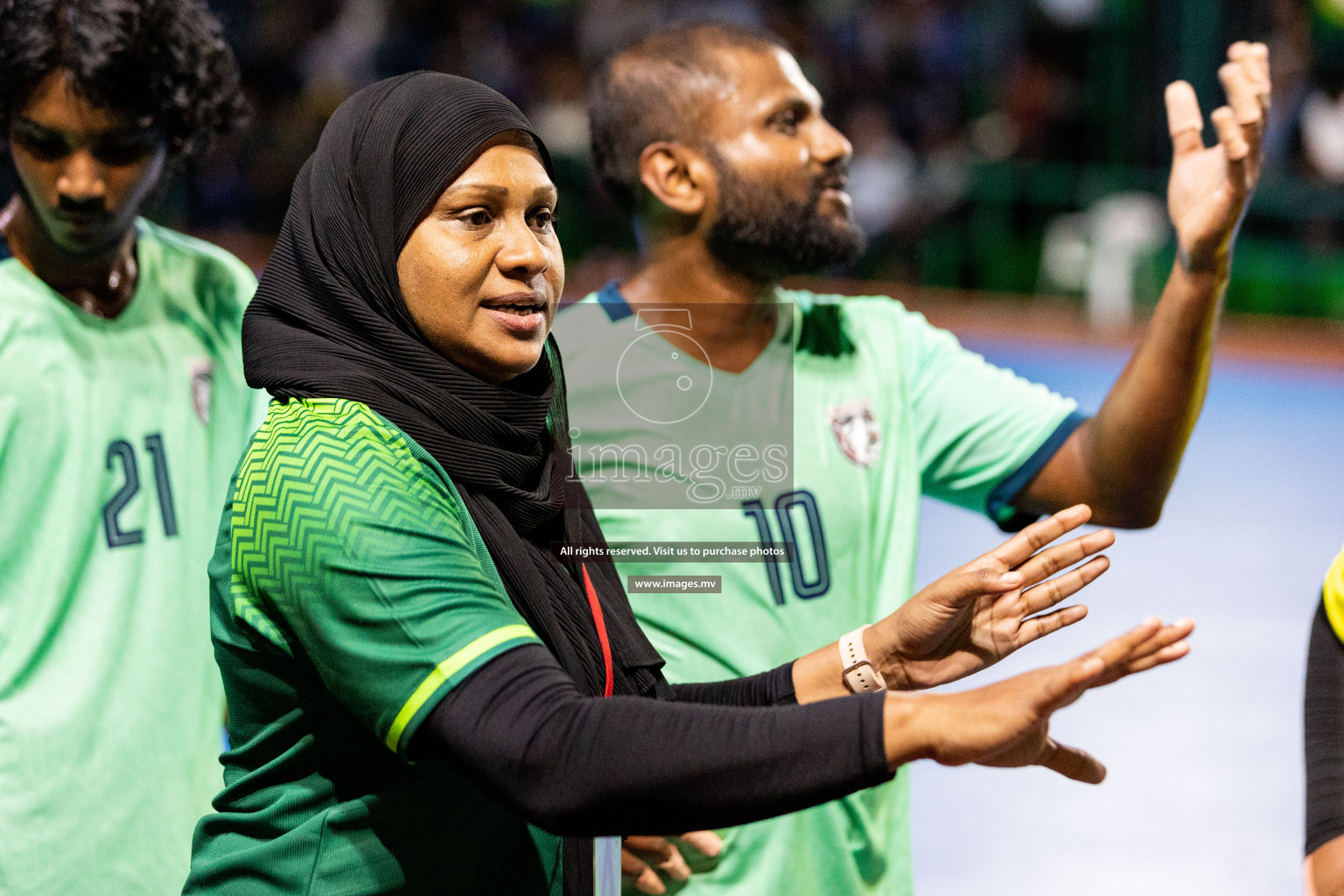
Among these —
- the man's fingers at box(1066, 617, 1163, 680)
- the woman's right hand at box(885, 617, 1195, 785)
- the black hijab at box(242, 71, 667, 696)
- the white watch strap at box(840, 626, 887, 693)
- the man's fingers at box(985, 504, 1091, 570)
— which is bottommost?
the white watch strap at box(840, 626, 887, 693)

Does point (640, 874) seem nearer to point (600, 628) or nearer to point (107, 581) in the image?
point (600, 628)

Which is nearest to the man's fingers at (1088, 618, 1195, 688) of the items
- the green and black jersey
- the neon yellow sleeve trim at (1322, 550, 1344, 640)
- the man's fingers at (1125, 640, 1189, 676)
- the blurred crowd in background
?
the man's fingers at (1125, 640, 1189, 676)

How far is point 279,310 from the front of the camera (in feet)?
6.04

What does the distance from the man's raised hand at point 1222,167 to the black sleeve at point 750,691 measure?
995 millimetres

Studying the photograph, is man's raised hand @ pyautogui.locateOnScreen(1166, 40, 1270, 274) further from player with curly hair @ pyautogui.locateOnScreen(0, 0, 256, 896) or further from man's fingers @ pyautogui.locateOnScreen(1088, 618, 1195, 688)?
player with curly hair @ pyautogui.locateOnScreen(0, 0, 256, 896)

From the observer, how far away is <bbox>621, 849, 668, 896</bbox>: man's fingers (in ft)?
7.67

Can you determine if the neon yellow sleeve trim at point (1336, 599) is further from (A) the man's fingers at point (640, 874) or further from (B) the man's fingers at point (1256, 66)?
(A) the man's fingers at point (640, 874)

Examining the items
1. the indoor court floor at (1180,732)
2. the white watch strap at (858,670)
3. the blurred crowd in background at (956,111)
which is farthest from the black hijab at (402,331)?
the blurred crowd in background at (956,111)

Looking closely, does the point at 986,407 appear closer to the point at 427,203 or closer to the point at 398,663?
the point at 427,203

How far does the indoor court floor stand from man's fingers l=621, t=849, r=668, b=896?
6.51 ft

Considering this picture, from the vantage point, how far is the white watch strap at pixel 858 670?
79.7 inches

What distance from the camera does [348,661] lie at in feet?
5.17

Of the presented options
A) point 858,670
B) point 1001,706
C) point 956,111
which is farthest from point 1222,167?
point 956,111

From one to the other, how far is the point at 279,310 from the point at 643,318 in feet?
3.60
